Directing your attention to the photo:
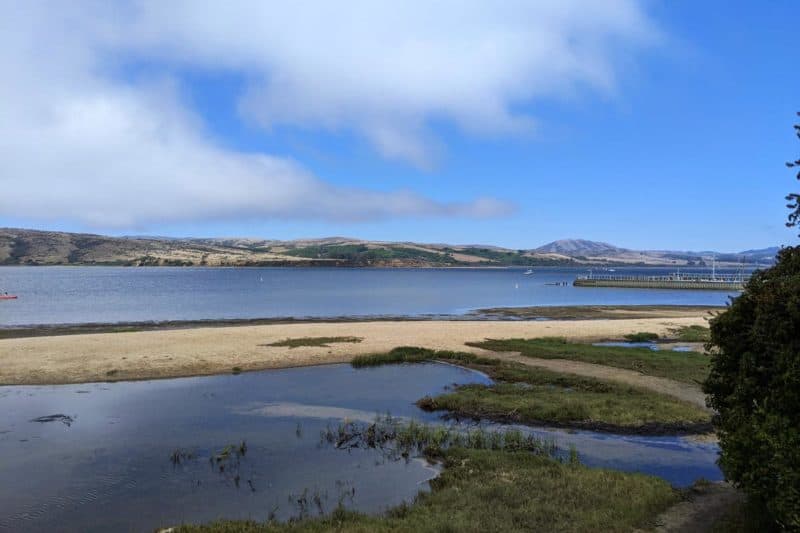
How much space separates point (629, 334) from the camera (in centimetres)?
5403

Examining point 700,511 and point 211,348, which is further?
point 211,348

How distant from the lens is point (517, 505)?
1375 cm

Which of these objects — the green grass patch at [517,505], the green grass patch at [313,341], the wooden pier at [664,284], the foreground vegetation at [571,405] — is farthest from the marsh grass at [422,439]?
the wooden pier at [664,284]

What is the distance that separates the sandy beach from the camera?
1396 inches

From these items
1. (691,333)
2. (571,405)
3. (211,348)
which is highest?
(571,405)

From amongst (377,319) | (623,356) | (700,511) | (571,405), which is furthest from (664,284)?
(700,511)

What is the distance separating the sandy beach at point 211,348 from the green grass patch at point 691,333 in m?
1.61

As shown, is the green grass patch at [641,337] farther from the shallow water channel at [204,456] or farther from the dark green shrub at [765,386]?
the dark green shrub at [765,386]

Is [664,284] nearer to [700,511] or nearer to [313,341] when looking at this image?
[313,341]

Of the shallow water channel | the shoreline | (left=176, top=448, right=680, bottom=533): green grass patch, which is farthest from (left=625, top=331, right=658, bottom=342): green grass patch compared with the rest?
(left=176, top=448, right=680, bottom=533): green grass patch

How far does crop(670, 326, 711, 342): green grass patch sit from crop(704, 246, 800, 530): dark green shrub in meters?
43.0

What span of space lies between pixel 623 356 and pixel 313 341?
2486 centimetres

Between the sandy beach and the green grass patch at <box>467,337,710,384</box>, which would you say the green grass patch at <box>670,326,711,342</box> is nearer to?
the sandy beach

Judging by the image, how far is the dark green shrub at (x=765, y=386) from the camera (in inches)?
367
